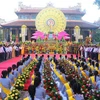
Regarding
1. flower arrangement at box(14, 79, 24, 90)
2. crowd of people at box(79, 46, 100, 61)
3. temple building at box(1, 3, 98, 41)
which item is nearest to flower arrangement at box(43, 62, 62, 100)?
flower arrangement at box(14, 79, 24, 90)

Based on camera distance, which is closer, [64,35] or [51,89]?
[51,89]

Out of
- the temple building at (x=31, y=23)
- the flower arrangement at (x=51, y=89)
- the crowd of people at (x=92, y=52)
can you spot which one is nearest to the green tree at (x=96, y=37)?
the temple building at (x=31, y=23)

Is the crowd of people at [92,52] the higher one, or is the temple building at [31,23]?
the temple building at [31,23]

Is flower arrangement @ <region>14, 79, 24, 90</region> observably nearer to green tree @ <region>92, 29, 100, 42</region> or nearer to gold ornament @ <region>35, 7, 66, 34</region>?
gold ornament @ <region>35, 7, 66, 34</region>

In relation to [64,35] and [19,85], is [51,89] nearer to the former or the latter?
[19,85]

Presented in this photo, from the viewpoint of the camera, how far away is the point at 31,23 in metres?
34.0

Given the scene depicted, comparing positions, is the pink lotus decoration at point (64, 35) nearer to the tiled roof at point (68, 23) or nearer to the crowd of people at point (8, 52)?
the tiled roof at point (68, 23)

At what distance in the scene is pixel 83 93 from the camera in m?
5.61

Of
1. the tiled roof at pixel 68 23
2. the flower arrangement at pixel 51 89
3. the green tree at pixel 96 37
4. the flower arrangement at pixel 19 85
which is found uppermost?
the tiled roof at pixel 68 23

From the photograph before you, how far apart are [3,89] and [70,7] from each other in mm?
31692

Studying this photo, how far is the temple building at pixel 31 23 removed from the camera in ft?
109

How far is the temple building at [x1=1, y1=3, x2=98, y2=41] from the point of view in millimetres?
33375

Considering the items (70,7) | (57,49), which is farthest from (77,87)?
Answer: (70,7)

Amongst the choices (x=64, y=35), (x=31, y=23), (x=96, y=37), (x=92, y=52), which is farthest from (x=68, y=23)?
(x=92, y=52)
